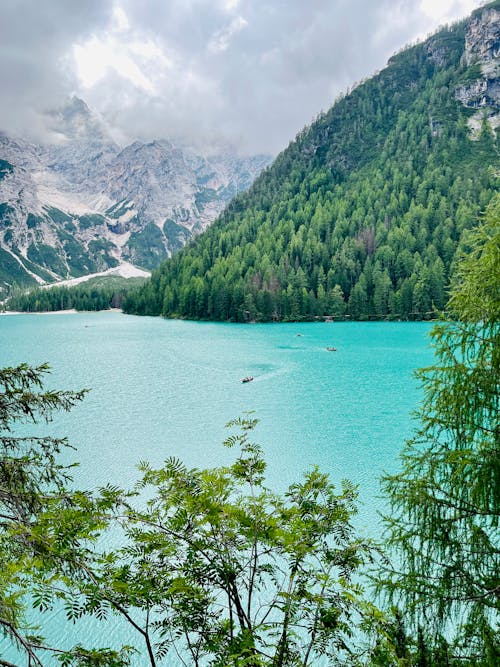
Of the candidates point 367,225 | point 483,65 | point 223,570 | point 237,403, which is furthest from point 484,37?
point 223,570

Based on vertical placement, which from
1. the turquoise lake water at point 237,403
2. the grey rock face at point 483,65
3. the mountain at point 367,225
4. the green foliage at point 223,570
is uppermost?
the grey rock face at point 483,65

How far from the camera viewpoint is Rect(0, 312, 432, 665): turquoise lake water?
81.5ft

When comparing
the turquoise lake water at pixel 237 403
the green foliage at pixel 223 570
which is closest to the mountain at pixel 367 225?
the turquoise lake water at pixel 237 403

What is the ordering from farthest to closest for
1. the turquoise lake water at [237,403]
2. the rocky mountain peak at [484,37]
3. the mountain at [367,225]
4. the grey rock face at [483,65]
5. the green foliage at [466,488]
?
the rocky mountain peak at [484,37] → the grey rock face at [483,65] → the mountain at [367,225] → the turquoise lake water at [237,403] → the green foliage at [466,488]

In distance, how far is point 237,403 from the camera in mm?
38656

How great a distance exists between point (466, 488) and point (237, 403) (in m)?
33.3

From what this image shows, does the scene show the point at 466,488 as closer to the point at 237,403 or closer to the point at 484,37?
the point at 237,403

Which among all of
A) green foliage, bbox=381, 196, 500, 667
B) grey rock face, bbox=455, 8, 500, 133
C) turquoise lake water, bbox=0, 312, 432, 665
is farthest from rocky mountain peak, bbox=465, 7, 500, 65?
green foliage, bbox=381, 196, 500, 667

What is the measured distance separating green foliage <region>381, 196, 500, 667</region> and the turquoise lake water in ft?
4.11

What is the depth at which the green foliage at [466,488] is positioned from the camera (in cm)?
568

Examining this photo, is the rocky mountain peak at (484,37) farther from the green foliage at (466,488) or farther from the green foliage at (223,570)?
the green foliage at (223,570)

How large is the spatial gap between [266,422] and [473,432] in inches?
1089

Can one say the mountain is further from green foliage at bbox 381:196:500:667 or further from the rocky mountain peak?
green foliage at bbox 381:196:500:667

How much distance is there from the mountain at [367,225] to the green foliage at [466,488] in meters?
87.0
